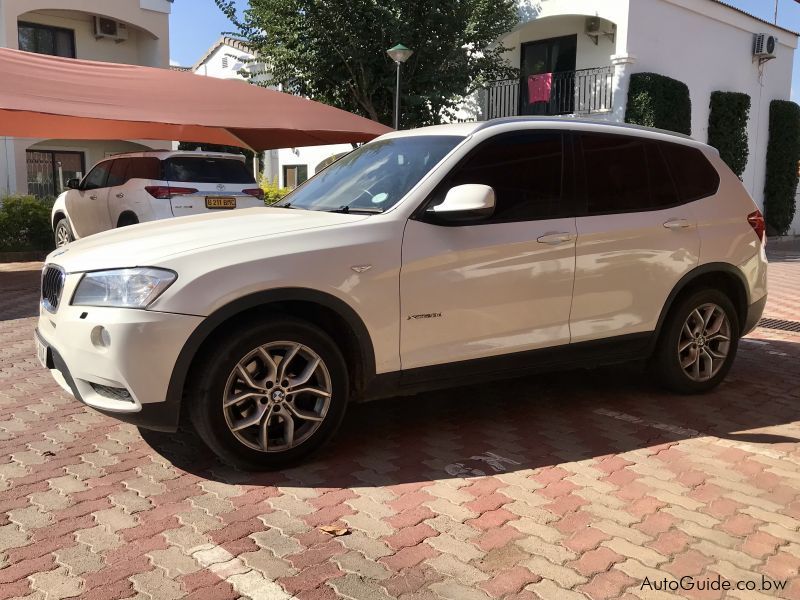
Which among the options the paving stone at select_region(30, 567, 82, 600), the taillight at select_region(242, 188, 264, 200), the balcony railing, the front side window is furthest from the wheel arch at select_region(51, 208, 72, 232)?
the paving stone at select_region(30, 567, 82, 600)

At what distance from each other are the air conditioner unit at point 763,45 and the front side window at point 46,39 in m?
19.2

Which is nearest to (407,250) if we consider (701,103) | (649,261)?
(649,261)

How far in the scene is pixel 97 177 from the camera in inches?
476

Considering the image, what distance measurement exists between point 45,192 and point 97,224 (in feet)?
35.1

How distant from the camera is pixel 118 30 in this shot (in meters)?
21.5

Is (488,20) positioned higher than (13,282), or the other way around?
(488,20)

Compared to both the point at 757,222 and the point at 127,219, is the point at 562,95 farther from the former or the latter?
the point at 757,222

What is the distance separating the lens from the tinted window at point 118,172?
1117 cm

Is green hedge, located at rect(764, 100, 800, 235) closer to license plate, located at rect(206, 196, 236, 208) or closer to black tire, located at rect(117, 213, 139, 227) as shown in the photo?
license plate, located at rect(206, 196, 236, 208)

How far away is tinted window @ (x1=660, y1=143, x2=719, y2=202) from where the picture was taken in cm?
497

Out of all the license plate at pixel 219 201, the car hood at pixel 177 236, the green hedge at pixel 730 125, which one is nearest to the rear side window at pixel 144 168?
the license plate at pixel 219 201

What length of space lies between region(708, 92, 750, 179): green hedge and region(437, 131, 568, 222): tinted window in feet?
54.8

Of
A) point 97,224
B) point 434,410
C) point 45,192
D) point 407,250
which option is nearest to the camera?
point 407,250

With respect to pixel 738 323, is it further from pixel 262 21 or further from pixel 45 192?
pixel 45 192
